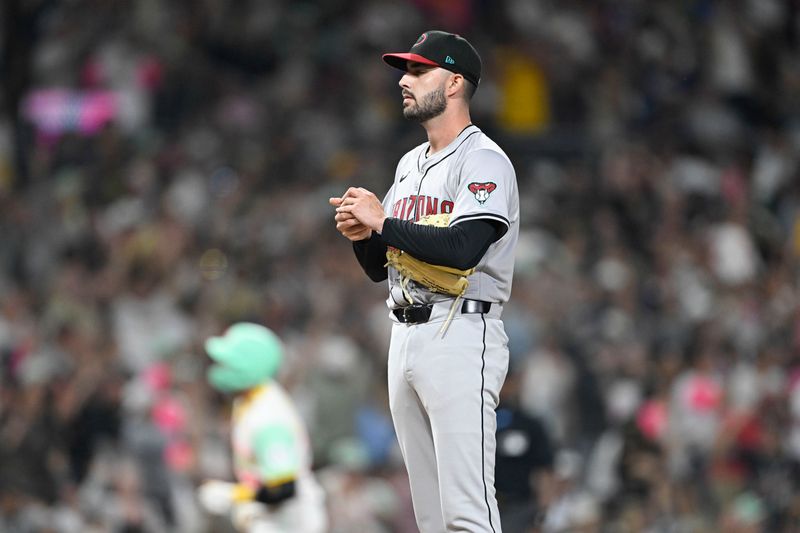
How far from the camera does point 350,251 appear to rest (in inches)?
493

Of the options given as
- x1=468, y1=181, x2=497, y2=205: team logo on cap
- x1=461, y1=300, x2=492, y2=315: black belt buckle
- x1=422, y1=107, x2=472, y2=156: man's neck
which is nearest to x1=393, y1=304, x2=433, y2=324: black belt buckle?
x1=461, y1=300, x2=492, y2=315: black belt buckle

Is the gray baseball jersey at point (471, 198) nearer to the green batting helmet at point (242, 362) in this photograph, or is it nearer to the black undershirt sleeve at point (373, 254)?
the black undershirt sleeve at point (373, 254)

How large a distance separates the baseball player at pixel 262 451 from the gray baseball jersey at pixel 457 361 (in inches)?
95.6

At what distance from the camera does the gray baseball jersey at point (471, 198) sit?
178 inches

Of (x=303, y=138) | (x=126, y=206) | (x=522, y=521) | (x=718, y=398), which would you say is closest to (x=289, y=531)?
(x=522, y=521)

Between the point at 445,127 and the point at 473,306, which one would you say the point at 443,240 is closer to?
the point at 473,306

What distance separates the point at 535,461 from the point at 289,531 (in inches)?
54.2

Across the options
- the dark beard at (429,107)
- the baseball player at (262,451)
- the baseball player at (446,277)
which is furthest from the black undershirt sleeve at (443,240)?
the baseball player at (262,451)

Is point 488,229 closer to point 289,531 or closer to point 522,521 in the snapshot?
point 522,521

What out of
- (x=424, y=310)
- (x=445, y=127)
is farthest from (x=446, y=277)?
(x=445, y=127)

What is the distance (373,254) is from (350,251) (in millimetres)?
7732

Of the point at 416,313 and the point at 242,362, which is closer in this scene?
the point at 416,313

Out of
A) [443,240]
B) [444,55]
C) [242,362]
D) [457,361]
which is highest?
[444,55]

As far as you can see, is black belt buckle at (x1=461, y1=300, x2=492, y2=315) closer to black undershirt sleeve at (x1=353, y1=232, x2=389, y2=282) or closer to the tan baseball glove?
the tan baseball glove
